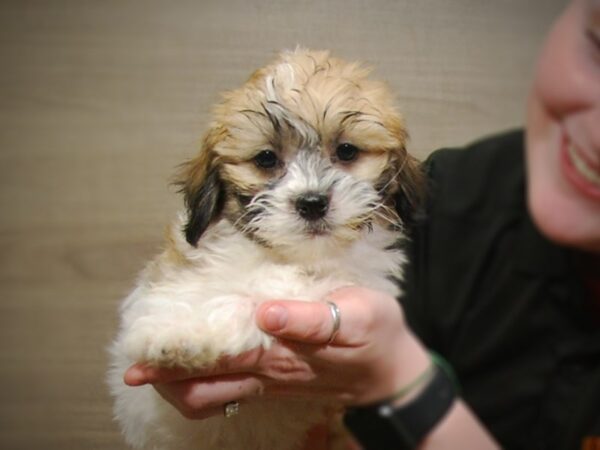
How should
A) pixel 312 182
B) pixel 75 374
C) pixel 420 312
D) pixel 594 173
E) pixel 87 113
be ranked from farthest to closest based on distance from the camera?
pixel 75 374 → pixel 87 113 → pixel 312 182 → pixel 420 312 → pixel 594 173

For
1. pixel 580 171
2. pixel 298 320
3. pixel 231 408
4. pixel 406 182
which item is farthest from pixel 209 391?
pixel 580 171

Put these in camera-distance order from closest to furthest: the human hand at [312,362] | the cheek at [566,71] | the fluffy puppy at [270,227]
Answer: the cheek at [566,71] → the human hand at [312,362] → the fluffy puppy at [270,227]

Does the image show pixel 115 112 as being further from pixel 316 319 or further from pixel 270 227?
pixel 316 319

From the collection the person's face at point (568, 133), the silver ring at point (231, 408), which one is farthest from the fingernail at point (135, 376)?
the person's face at point (568, 133)

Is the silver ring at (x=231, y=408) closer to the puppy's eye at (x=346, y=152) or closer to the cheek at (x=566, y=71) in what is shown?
the puppy's eye at (x=346, y=152)

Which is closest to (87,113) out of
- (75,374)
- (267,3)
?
(267,3)

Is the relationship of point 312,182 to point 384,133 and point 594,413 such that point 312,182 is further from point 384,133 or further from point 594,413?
point 594,413

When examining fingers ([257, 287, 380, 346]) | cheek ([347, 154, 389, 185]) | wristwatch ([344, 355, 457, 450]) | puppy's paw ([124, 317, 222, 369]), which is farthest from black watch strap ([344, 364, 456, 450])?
cheek ([347, 154, 389, 185])
